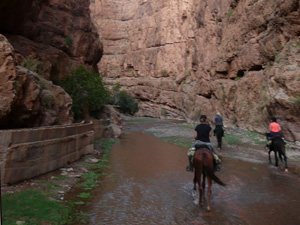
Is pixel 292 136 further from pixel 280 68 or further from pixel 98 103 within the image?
pixel 98 103

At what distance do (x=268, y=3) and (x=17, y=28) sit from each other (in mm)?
22253

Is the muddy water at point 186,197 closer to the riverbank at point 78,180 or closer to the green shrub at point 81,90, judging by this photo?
the riverbank at point 78,180

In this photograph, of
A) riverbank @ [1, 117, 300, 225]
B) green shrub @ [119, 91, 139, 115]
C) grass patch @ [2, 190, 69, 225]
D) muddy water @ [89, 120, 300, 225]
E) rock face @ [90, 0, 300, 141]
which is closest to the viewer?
grass patch @ [2, 190, 69, 225]

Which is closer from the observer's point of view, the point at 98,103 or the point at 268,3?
the point at 98,103

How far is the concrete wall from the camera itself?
594cm

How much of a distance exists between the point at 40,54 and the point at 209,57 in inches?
1063

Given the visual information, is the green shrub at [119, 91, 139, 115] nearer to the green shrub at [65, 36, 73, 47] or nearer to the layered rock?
the layered rock

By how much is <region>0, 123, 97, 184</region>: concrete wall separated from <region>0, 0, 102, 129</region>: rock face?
3.70ft

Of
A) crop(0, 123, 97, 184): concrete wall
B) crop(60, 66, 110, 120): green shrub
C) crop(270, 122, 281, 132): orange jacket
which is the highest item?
crop(60, 66, 110, 120): green shrub

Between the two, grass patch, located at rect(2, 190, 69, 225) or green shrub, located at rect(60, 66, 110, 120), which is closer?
grass patch, located at rect(2, 190, 69, 225)

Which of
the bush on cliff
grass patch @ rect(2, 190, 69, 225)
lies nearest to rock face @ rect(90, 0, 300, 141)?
the bush on cliff

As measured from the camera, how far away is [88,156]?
11.0 m

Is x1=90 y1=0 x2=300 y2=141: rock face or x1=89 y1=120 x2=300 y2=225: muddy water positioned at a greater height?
x1=90 y1=0 x2=300 y2=141: rock face

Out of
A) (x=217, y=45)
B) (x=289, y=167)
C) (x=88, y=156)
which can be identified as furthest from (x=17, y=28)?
(x=217, y=45)
